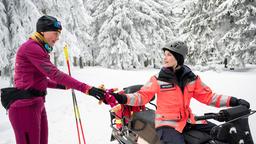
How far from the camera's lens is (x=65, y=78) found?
4141mm

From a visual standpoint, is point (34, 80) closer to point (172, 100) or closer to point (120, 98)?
point (120, 98)

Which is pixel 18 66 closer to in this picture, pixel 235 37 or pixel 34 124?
pixel 34 124

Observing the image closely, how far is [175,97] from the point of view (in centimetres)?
412

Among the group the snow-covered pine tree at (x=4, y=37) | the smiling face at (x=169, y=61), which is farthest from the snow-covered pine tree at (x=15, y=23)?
the smiling face at (x=169, y=61)

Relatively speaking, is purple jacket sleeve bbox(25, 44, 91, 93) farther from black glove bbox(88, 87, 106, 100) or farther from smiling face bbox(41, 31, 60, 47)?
smiling face bbox(41, 31, 60, 47)

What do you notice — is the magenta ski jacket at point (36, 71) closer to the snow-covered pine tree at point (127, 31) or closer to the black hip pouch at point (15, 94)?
the black hip pouch at point (15, 94)

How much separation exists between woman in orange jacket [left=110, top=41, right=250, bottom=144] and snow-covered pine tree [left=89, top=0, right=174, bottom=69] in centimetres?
2244

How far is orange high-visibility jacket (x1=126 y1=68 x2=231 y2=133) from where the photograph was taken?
13.5 feet

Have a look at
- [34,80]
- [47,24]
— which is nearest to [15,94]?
[34,80]

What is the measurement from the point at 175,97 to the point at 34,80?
2013mm

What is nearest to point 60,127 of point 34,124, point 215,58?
point 34,124

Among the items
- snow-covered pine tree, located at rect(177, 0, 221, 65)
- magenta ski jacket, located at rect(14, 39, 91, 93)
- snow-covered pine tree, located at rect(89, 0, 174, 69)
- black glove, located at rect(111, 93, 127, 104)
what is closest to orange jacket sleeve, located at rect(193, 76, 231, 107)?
black glove, located at rect(111, 93, 127, 104)

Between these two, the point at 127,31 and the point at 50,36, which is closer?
the point at 50,36

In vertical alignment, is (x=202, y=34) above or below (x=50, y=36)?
above
